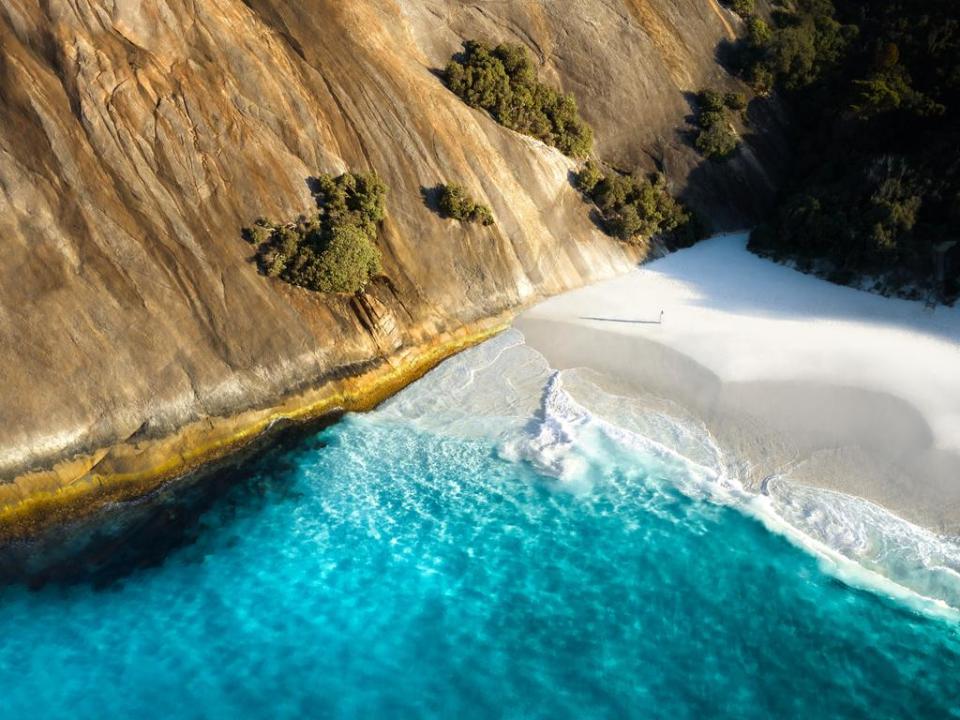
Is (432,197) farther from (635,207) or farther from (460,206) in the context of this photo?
(635,207)

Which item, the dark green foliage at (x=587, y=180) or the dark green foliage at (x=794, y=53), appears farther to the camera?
the dark green foliage at (x=794, y=53)

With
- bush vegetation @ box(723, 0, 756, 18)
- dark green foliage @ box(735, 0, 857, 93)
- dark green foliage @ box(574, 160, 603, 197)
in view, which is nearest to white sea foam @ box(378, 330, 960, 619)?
dark green foliage @ box(574, 160, 603, 197)

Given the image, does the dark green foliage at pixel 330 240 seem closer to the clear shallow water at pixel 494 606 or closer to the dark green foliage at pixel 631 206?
the clear shallow water at pixel 494 606

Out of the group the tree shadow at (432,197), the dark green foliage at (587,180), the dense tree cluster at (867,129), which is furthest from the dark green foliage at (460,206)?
the dense tree cluster at (867,129)

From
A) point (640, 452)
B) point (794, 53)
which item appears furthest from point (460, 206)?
point (794, 53)

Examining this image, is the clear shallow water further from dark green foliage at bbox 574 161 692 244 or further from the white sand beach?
dark green foliage at bbox 574 161 692 244

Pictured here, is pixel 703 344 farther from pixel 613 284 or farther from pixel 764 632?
pixel 764 632

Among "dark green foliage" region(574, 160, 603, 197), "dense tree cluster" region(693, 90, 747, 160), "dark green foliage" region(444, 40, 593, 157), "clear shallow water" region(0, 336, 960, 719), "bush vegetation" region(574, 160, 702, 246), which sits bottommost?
"clear shallow water" region(0, 336, 960, 719)
